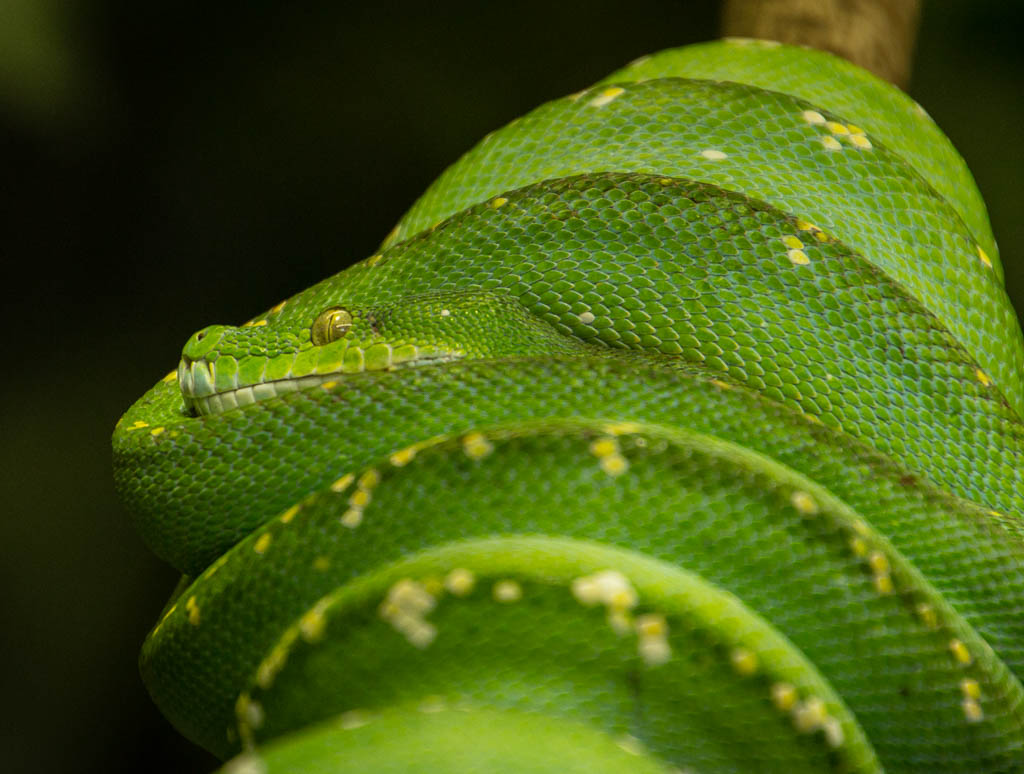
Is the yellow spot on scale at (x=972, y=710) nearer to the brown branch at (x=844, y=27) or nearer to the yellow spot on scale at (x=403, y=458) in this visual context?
the yellow spot on scale at (x=403, y=458)

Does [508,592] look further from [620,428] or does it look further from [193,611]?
[193,611]

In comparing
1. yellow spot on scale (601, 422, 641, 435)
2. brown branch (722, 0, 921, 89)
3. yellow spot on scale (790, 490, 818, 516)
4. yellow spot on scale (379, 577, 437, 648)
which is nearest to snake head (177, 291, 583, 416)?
yellow spot on scale (601, 422, 641, 435)

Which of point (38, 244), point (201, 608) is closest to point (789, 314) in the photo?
point (201, 608)

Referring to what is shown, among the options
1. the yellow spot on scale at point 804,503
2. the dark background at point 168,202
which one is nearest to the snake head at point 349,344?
the yellow spot on scale at point 804,503

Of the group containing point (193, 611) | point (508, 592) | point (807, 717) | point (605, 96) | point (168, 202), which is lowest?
point (168, 202)

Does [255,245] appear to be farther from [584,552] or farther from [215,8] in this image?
[584,552]

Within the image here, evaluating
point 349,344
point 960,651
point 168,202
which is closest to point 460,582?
point 960,651
